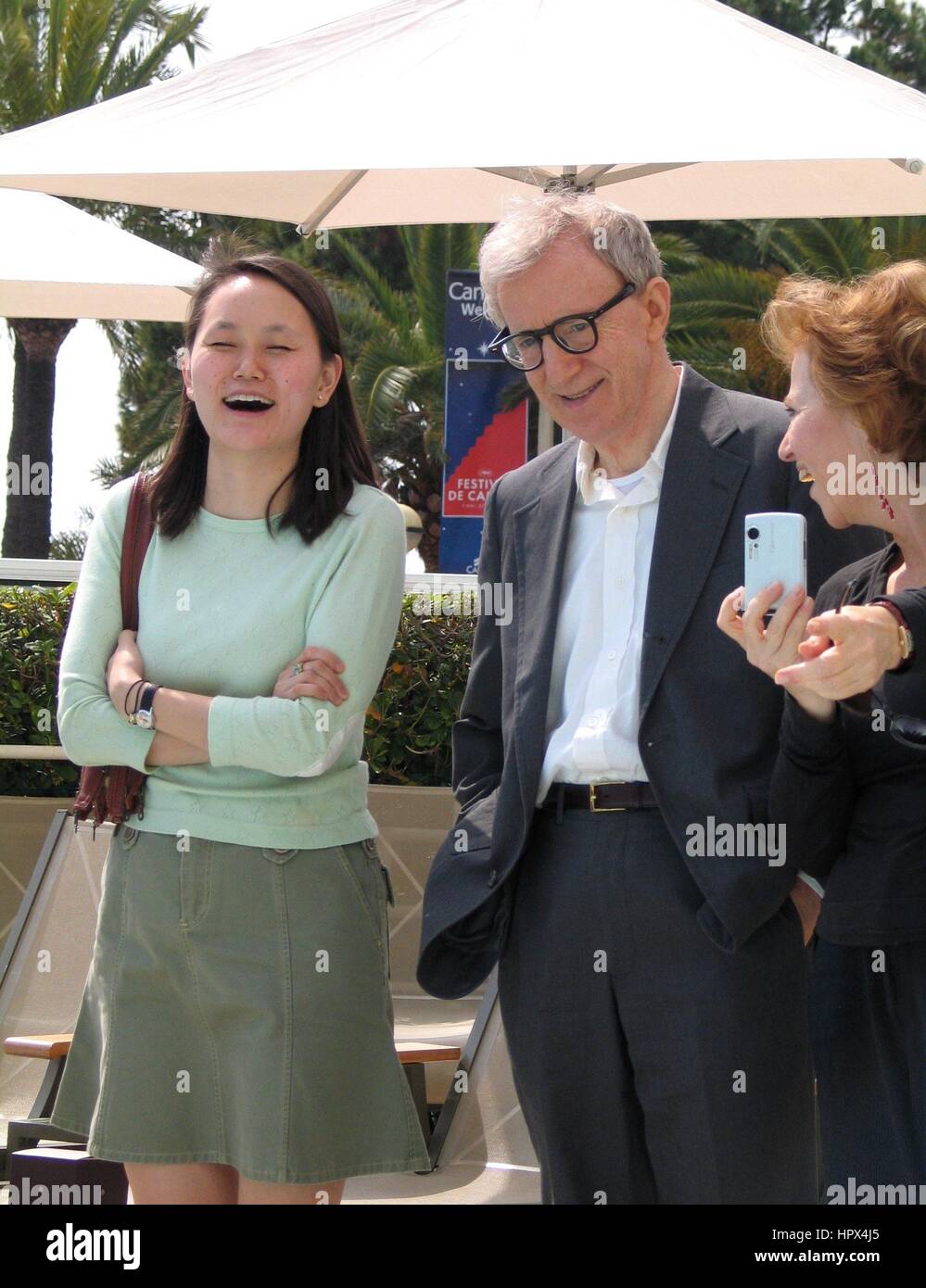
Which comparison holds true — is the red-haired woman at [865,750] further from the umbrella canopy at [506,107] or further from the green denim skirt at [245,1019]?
the umbrella canopy at [506,107]

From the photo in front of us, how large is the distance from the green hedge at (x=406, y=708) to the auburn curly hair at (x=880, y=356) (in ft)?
12.1

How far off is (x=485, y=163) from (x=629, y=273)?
2.85 ft

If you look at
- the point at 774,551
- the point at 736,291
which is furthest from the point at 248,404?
the point at 736,291

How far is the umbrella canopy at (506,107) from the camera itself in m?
3.59

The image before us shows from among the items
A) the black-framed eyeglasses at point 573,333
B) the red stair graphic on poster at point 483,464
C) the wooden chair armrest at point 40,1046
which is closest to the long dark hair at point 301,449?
the black-framed eyeglasses at point 573,333

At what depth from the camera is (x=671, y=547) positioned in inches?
108

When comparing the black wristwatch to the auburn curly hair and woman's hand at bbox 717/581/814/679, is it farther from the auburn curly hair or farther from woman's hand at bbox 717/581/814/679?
the auburn curly hair

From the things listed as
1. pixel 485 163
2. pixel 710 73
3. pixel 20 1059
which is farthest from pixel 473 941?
pixel 20 1059

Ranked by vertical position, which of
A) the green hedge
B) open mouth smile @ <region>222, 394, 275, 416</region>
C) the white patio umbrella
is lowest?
the green hedge

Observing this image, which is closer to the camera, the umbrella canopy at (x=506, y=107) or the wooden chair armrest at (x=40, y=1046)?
the umbrella canopy at (x=506, y=107)

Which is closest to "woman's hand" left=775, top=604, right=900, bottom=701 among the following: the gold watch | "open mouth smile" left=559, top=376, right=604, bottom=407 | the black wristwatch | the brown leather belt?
the gold watch

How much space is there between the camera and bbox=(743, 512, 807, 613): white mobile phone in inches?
94.5

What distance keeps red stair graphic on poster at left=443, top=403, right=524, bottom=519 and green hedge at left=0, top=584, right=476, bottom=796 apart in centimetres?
598
